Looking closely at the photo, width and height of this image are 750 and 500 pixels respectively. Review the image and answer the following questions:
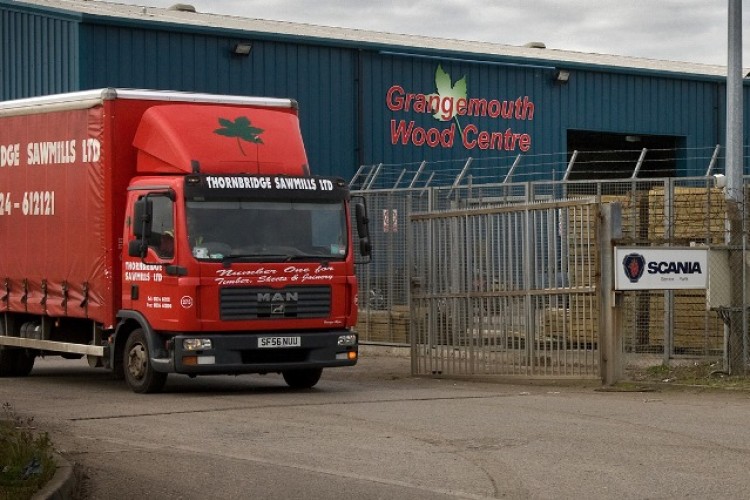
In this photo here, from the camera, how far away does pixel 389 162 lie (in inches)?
1426

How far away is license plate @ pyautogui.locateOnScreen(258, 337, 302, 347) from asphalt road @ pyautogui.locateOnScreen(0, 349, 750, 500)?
0.60m

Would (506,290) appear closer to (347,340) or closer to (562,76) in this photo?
(347,340)

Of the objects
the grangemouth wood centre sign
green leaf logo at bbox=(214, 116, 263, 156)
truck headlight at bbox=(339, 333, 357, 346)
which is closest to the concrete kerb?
truck headlight at bbox=(339, 333, 357, 346)

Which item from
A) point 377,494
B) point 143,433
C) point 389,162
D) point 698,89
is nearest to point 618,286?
point 143,433

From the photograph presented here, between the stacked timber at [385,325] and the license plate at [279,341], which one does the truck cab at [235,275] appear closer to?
the license plate at [279,341]

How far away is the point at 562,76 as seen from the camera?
130 ft

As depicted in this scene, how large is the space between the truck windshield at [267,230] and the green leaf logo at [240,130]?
0.90 m

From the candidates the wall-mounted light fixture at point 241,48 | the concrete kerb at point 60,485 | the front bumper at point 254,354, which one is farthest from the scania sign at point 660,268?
the wall-mounted light fixture at point 241,48

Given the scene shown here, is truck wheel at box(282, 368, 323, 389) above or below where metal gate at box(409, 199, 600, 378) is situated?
below

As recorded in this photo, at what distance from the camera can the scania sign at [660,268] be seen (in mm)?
17609

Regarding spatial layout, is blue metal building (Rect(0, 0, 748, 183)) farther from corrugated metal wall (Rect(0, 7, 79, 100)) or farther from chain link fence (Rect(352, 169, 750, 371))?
chain link fence (Rect(352, 169, 750, 371))

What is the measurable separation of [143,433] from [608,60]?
108 ft

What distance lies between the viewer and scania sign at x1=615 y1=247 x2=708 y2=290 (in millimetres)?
17609

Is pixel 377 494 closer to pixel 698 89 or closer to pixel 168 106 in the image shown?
pixel 168 106
